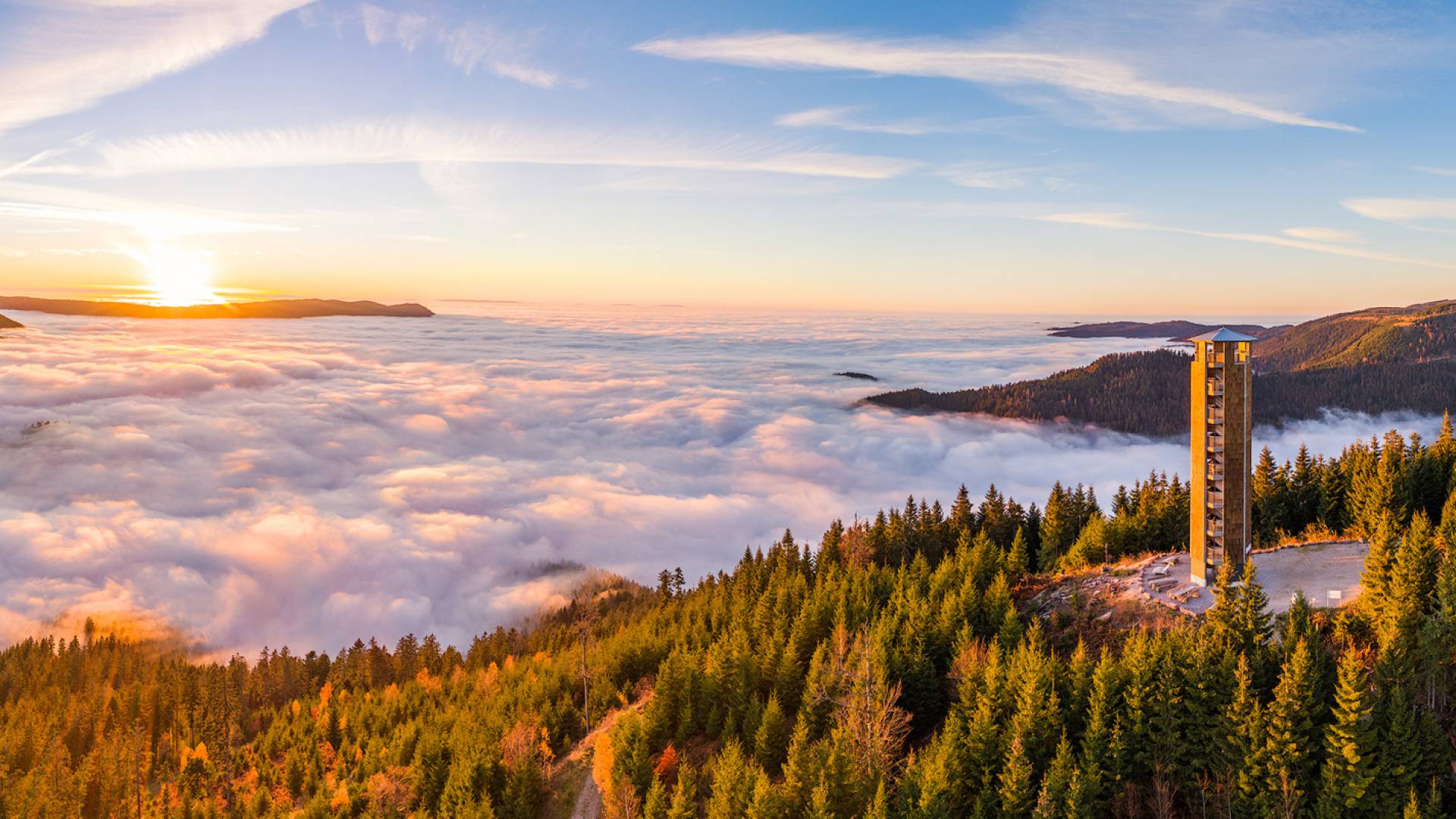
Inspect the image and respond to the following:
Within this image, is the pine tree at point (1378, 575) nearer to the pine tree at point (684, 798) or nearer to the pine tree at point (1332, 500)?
the pine tree at point (1332, 500)

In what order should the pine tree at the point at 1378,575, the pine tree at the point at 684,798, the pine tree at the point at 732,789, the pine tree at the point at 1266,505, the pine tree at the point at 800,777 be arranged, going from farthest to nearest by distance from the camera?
1. the pine tree at the point at 1266,505
2. the pine tree at the point at 1378,575
3. the pine tree at the point at 684,798
4. the pine tree at the point at 732,789
5. the pine tree at the point at 800,777

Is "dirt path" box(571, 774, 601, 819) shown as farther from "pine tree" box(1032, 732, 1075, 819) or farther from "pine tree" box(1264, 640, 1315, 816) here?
"pine tree" box(1264, 640, 1315, 816)

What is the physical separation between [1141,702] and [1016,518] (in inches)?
2183

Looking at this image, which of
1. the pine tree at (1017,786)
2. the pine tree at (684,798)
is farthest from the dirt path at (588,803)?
the pine tree at (1017,786)

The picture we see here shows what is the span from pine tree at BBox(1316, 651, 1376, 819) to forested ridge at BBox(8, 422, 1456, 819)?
15 cm

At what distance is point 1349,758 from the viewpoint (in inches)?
1294

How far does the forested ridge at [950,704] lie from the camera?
35.8 m

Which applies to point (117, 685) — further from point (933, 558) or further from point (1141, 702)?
point (1141, 702)

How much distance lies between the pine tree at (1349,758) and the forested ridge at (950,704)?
145mm

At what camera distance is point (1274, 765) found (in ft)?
114

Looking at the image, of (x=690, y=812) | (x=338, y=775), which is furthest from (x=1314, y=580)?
(x=338, y=775)

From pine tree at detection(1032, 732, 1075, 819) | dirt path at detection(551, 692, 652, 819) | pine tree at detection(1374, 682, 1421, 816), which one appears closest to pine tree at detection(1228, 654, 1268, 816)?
pine tree at detection(1374, 682, 1421, 816)

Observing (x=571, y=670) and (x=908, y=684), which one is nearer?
(x=908, y=684)

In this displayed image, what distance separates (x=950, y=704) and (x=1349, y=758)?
61.9ft
